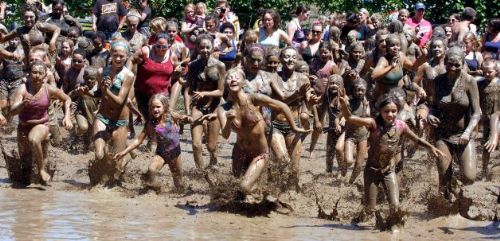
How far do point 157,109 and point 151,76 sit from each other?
6.11 feet

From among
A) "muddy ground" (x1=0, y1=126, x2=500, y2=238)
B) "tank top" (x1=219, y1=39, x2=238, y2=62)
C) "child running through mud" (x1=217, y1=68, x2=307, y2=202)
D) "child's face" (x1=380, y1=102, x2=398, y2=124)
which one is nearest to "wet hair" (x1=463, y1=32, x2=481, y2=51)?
"muddy ground" (x1=0, y1=126, x2=500, y2=238)

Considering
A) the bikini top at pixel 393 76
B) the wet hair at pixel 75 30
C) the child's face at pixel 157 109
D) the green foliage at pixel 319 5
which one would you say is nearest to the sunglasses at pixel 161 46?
the child's face at pixel 157 109

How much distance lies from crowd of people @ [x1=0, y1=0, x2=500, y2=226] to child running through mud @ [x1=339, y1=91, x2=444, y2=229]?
12mm

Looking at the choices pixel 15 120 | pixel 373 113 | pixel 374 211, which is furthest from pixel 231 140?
pixel 374 211

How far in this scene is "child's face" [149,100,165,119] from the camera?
40.1 feet

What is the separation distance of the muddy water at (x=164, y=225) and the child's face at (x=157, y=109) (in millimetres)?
893

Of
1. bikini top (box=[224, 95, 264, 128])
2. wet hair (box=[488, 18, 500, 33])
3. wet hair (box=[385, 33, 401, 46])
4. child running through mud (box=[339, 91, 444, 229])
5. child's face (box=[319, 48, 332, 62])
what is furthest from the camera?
wet hair (box=[488, 18, 500, 33])

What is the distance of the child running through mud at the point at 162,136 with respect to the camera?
12.2m

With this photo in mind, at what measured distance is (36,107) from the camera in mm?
12602

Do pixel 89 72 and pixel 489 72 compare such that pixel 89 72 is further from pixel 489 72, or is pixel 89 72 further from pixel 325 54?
pixel 489 72

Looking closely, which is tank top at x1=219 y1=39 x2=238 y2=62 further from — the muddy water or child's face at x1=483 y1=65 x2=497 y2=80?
the muddy water

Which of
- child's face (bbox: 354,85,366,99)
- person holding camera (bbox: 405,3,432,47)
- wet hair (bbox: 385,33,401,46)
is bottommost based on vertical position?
child's face (bbox: 354,85,366,99)

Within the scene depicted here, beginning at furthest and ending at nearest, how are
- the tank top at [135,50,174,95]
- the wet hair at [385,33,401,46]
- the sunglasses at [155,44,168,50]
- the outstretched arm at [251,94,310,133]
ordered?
1. the tank top at [135,50,174,95]
2. the sunglasses at [155,44,168,50]
3. the wet hair at [385,33,401,46]
4. the outstretched arm at [251,94,310,133]

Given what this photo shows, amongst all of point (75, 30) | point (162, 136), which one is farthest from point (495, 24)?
point (162, 136)
